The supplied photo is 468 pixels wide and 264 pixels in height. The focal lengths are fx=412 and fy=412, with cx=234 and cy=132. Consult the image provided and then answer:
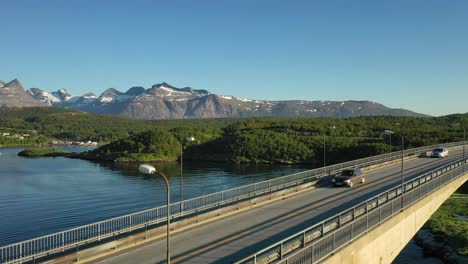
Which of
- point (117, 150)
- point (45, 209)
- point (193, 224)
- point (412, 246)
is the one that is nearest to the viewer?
point (193, 224)

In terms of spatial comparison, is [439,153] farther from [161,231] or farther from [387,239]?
[161,231]

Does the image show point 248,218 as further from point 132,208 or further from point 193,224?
point 132,208

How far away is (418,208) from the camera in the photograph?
30328 millimetres

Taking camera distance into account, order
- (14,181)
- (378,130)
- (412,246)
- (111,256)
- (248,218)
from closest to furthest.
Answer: (111,256), (248,218), (412,246), (14,181), (378,130)

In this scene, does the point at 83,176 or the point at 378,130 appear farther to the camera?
the point at 378,130

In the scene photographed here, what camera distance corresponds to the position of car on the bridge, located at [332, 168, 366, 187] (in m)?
40.8

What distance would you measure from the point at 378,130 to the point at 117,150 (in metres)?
99.6

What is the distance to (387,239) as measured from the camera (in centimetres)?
2448

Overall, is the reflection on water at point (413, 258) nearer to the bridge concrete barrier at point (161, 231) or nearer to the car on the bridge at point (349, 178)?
the car on the bridge at point (349, 178)

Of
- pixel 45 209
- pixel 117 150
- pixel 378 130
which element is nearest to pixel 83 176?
pixel 45 209

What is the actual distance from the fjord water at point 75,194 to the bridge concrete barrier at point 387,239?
111 feet

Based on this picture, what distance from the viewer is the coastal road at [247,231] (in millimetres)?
19219

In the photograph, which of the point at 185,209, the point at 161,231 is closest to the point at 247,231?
the point at 161,231

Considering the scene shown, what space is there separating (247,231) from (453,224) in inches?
1353
